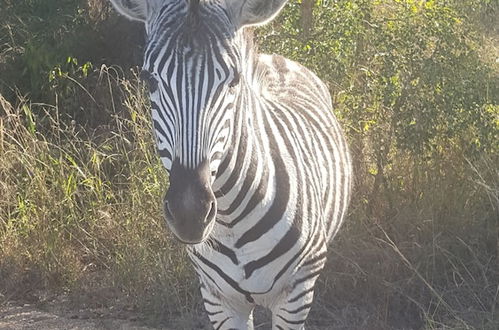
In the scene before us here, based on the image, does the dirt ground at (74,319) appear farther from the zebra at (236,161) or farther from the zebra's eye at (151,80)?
the zebra's eye at (151,80)

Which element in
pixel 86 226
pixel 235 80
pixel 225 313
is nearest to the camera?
pixel 235 80

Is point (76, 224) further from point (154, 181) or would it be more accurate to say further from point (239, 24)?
point (239, 24)

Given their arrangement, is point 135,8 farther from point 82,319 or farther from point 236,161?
point 82,319

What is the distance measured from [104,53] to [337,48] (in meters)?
3.25

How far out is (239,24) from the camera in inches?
111

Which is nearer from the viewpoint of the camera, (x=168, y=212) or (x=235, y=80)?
(x=168, y=212)

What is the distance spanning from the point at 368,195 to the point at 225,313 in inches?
85.9

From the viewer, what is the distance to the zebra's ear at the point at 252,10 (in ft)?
9.12

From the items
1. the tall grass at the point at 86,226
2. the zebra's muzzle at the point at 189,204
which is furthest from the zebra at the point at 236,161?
the tall grass at the point at 86,226

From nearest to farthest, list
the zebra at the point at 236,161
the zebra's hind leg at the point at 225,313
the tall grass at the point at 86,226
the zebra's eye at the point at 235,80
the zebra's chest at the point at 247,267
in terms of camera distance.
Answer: the zebra at the point at 236,161 < the zebra's eye at the point at 235,80 < the zebra's chest at the point at 247,267 < the zebra's hind leg at the point at 225,313 < the tall grass at the point at 86,226

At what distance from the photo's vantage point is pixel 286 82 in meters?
4.27

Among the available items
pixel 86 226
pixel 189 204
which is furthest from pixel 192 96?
pixel 86 226

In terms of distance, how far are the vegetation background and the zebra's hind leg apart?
127 cm

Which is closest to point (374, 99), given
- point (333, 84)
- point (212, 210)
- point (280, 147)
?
point (333, 84)
